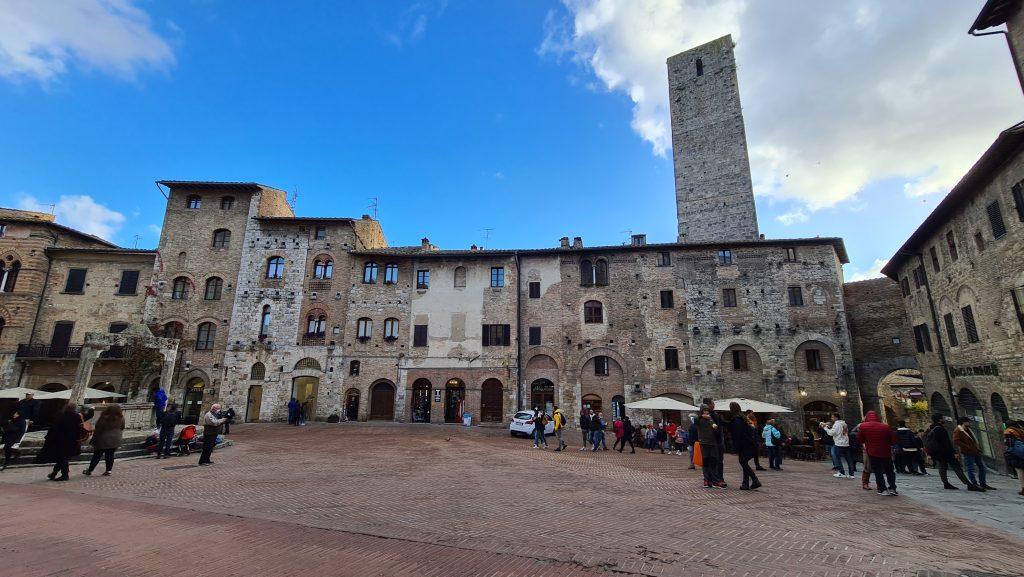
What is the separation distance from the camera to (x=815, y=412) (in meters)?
23.7

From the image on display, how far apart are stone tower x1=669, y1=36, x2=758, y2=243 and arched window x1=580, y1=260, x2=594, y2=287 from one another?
26.7 ft

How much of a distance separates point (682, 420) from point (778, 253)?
1128 cm

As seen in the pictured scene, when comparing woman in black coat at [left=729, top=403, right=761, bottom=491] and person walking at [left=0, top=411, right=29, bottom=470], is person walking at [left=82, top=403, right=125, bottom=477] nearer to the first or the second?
person walking at [left=0, top=411, right=29, bottom=470]

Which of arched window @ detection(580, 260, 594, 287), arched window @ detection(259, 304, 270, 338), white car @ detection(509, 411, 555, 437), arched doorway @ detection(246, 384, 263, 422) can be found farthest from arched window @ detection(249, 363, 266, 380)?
arched window @ detection(580, 260, 594, 287)

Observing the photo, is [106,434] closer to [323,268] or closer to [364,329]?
[364,329]

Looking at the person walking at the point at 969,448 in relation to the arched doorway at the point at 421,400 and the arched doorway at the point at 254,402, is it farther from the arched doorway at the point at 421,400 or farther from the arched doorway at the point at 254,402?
the arched doorway at the point at 254,402

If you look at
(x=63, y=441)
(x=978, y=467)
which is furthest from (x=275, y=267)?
(x=978, y=467)

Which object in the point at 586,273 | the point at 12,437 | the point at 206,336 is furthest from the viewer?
the point at 586,273

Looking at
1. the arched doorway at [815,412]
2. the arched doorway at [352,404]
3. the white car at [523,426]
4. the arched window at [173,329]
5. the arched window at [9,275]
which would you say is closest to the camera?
the white car at [523,426]

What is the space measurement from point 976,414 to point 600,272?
17.1 meters

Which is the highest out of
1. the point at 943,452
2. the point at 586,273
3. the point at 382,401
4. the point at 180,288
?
the point at 586,273

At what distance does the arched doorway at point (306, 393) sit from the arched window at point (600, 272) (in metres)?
18.2

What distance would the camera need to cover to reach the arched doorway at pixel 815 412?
77.2ft

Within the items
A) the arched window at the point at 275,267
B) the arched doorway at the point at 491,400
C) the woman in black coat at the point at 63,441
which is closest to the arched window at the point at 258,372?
the arched window at the point at 275,267
